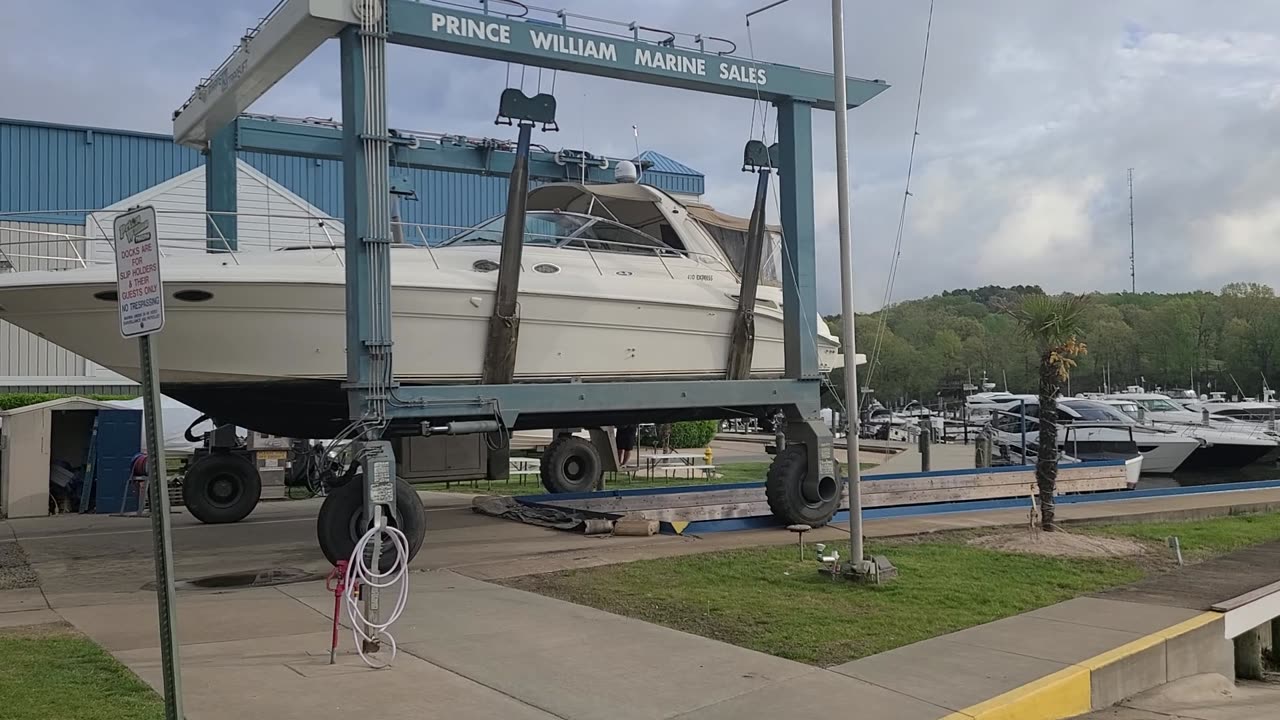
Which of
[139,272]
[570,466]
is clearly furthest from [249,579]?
[570,466]

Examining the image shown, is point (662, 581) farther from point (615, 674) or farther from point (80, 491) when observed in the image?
point (80, 491)

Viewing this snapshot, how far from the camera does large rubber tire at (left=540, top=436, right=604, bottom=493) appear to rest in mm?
17172

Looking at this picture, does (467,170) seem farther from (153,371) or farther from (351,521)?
(153,371)

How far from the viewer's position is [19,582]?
29.3 ft

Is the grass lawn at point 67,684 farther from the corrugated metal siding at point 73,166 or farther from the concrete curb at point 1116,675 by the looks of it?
the corrugated metal siding at point 73,166

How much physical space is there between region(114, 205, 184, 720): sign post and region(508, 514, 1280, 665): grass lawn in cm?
349

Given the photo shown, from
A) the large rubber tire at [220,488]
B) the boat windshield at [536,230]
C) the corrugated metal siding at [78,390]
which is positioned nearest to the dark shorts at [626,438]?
the large rubber tire at [220,488]

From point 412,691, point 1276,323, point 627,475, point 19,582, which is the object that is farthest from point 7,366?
point 1276,323

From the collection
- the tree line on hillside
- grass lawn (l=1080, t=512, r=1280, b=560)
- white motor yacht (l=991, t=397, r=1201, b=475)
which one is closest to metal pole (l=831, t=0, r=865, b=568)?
grass lawn (l=1080, t=512, r=1280, b=560)

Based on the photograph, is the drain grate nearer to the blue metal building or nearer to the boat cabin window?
the boat cabin window

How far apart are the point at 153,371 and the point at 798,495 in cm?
846

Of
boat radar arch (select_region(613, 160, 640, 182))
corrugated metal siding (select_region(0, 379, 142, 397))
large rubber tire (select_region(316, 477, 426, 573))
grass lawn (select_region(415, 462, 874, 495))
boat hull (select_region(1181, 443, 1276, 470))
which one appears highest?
boat radar arch (select_region(613, 160, 640, 182))

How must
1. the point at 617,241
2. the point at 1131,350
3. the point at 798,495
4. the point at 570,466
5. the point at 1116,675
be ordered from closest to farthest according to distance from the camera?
1. the point at 1116,675
2. the point at 798,495
3. the point at 617,241
4. the point at 570,466
5. the point at 1131,350

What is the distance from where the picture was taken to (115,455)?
15.2m
